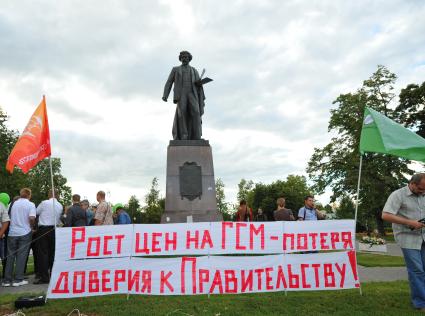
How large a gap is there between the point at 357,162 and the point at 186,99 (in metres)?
22.5

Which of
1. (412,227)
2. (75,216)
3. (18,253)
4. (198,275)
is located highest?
(75,216)

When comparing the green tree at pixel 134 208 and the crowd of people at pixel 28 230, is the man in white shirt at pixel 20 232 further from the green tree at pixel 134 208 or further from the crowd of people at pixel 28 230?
the green tree at pixel 134 208

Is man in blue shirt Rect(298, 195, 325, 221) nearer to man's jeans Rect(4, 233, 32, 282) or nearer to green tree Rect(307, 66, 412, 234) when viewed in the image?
man's jeans Rect(4, 233, 32, 282)

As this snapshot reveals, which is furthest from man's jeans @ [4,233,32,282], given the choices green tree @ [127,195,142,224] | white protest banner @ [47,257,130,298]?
green tree @ [127,195,142,224]

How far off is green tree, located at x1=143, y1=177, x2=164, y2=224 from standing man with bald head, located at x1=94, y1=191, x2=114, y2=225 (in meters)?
61.6

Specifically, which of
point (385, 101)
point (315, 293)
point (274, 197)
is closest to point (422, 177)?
point (315, 293)

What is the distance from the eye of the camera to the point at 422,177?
5551 millimetres

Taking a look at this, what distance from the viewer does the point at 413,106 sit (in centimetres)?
3284

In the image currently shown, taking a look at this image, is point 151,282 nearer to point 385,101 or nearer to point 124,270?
point 124,270

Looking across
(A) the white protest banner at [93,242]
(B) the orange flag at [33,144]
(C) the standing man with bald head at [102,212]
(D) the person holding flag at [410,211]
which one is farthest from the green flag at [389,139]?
(C) the standing man with bald head at [102,212]

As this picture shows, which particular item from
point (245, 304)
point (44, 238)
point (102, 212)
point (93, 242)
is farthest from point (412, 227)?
point (44, 238)

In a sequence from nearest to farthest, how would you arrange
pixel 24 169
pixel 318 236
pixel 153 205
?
pixel 24 169 → pixel 318 236 → pixel 153 205

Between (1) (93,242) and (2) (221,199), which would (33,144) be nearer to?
(1) (93,242)

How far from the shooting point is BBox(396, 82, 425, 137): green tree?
104ft
